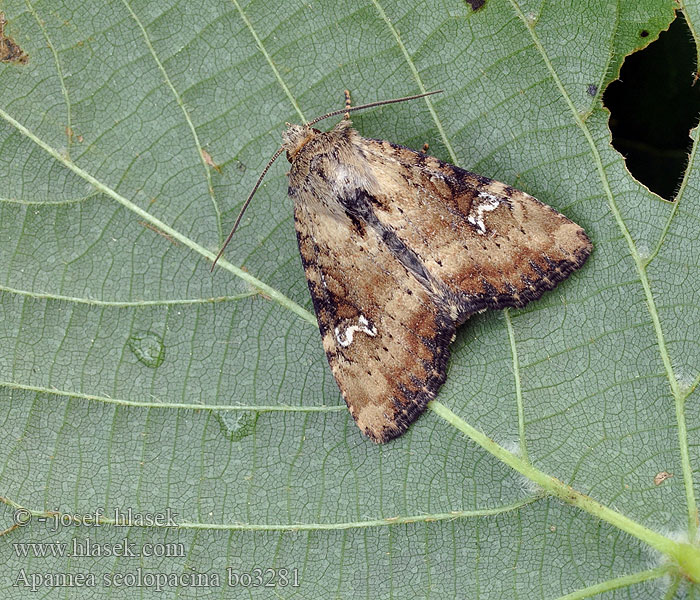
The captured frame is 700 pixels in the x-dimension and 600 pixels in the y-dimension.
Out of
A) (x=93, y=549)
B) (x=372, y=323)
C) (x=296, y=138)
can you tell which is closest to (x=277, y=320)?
(x=372, y=323)

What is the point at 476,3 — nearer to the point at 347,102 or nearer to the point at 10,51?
the point at 347,102

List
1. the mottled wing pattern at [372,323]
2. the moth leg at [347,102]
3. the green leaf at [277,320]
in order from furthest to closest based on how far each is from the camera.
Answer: the moth leg at [347,102] → the mottled wing pattern at [372,323] → the green leaf at [277,320]

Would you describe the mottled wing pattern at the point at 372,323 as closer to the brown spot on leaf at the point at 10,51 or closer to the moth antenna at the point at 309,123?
the moth antenna at the point at 309,123

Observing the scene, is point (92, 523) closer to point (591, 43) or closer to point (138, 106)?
point (138, 106)

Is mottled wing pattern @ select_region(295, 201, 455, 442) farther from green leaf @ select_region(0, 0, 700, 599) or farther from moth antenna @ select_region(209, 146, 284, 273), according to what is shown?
moth antenna @ select_region(209, 146, 284, 273)

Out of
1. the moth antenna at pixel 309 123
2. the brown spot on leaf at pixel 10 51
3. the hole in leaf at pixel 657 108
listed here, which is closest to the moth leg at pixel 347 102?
the moth antenna at pixel 309 123

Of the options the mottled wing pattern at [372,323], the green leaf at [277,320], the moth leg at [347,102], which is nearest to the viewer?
the green leaf at [277,320]
